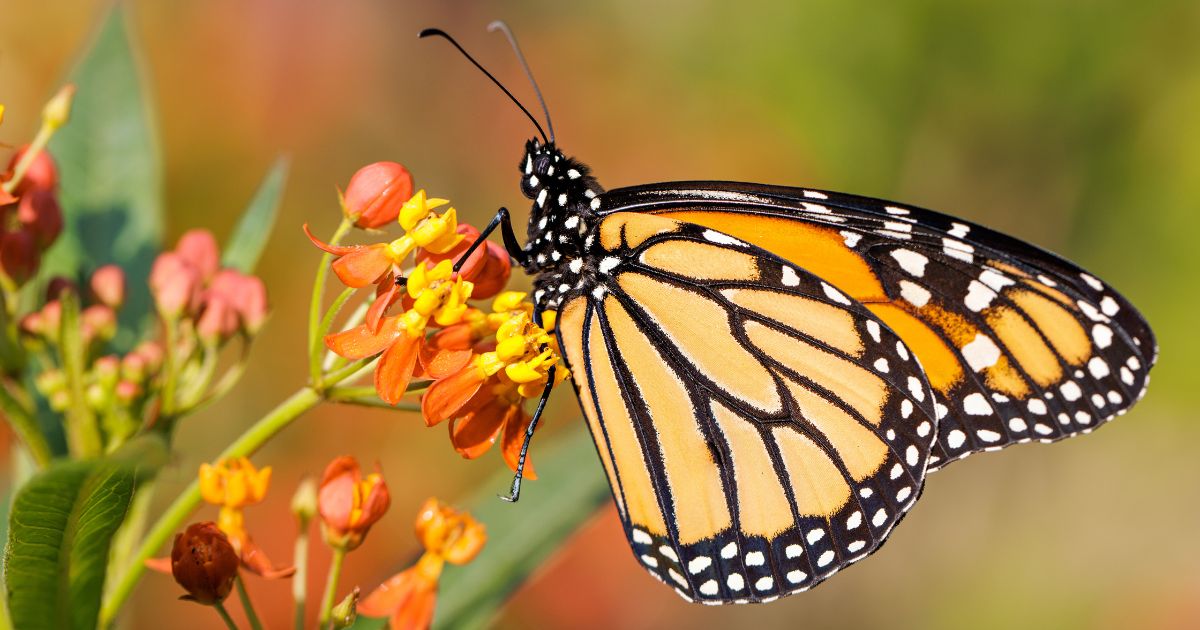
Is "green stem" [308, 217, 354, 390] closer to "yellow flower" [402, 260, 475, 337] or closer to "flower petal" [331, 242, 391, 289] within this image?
"flower petal" [331, 242, 391, 289]

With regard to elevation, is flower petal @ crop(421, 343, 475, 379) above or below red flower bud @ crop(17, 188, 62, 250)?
below

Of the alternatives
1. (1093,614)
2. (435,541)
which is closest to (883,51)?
(1093,614)

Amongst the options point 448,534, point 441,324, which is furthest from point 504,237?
point 448,534

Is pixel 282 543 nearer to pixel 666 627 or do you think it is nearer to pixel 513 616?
pixel 513 616

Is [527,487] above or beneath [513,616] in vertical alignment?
above

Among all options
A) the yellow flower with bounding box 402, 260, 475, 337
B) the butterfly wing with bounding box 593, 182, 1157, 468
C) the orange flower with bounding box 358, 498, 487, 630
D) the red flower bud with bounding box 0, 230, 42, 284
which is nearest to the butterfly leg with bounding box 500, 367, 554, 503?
the orange flower with bounding box 358, 498, 487, 630

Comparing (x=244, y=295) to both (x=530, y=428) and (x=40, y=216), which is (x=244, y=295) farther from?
(x=530, y=428)

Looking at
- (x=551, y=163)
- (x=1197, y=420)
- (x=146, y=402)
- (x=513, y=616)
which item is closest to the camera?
(x=146, y=402)
